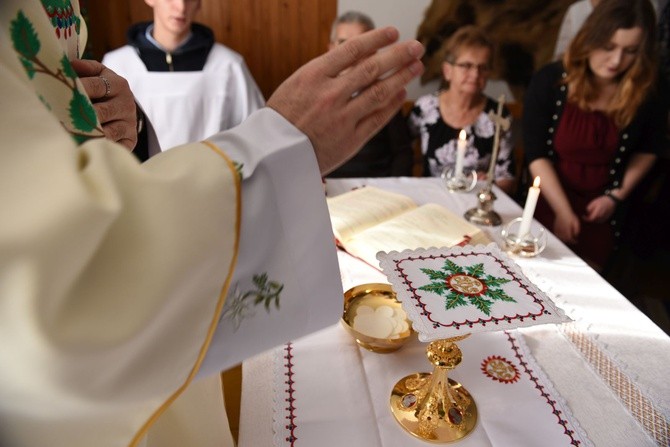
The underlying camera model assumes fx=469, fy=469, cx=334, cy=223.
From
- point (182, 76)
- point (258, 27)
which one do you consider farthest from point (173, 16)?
point (258, 27)

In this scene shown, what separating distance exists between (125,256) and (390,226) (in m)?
0.88

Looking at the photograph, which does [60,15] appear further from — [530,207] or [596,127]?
[596,127]

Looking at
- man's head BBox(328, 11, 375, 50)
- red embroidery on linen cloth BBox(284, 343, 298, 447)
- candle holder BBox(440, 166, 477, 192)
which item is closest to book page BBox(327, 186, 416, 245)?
candle holder BBox(440, 166, 477, 192)

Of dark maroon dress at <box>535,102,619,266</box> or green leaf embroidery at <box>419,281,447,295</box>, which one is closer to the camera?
green leaf embroidery at <box>419,281,447,295</box>

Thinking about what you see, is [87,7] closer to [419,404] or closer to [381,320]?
[381,320]

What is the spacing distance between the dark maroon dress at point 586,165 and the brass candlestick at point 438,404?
160 centimetres

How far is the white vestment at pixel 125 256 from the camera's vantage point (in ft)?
1.10

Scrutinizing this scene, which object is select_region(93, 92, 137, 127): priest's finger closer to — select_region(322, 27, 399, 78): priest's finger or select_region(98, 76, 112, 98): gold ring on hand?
select_region(98, 76, 112, 98): gold ring on hand

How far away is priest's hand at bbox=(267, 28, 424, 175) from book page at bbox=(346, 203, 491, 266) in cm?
55

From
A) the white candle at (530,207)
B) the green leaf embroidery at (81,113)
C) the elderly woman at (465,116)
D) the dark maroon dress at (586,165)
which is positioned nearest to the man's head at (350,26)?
the elderly woman at (465,116)

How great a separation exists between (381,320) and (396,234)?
0.35m

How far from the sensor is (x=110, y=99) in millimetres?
678

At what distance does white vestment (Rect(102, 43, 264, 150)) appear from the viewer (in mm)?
2465

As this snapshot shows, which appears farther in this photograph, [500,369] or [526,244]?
[526,244]
